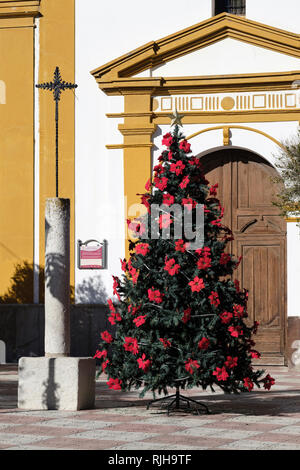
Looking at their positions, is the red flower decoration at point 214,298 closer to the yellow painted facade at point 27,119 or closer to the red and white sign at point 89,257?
the red and white sign at point 89,257

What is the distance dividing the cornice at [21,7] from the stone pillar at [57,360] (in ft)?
24.9

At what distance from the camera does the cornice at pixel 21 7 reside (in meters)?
18.7

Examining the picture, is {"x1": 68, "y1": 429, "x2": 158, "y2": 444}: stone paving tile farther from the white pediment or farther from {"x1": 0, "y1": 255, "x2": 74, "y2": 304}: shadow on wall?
the white pediment

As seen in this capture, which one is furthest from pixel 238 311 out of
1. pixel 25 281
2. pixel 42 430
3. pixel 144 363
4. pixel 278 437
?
pixel 25 281

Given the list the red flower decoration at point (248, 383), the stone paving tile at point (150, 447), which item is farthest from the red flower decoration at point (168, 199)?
the stone paving tile at point (150, 447)

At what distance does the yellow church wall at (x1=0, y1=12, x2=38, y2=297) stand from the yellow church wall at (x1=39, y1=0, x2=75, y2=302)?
22 cm

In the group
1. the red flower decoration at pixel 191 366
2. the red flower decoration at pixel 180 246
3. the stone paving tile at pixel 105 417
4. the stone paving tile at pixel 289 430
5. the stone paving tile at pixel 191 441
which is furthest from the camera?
the red flower decoration at pixel 180 246

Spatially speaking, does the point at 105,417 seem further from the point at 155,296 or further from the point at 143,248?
the point at 143,248

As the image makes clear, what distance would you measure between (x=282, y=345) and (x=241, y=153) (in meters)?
3.64

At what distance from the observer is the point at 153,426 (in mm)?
10258

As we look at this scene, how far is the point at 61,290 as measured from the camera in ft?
39.6
